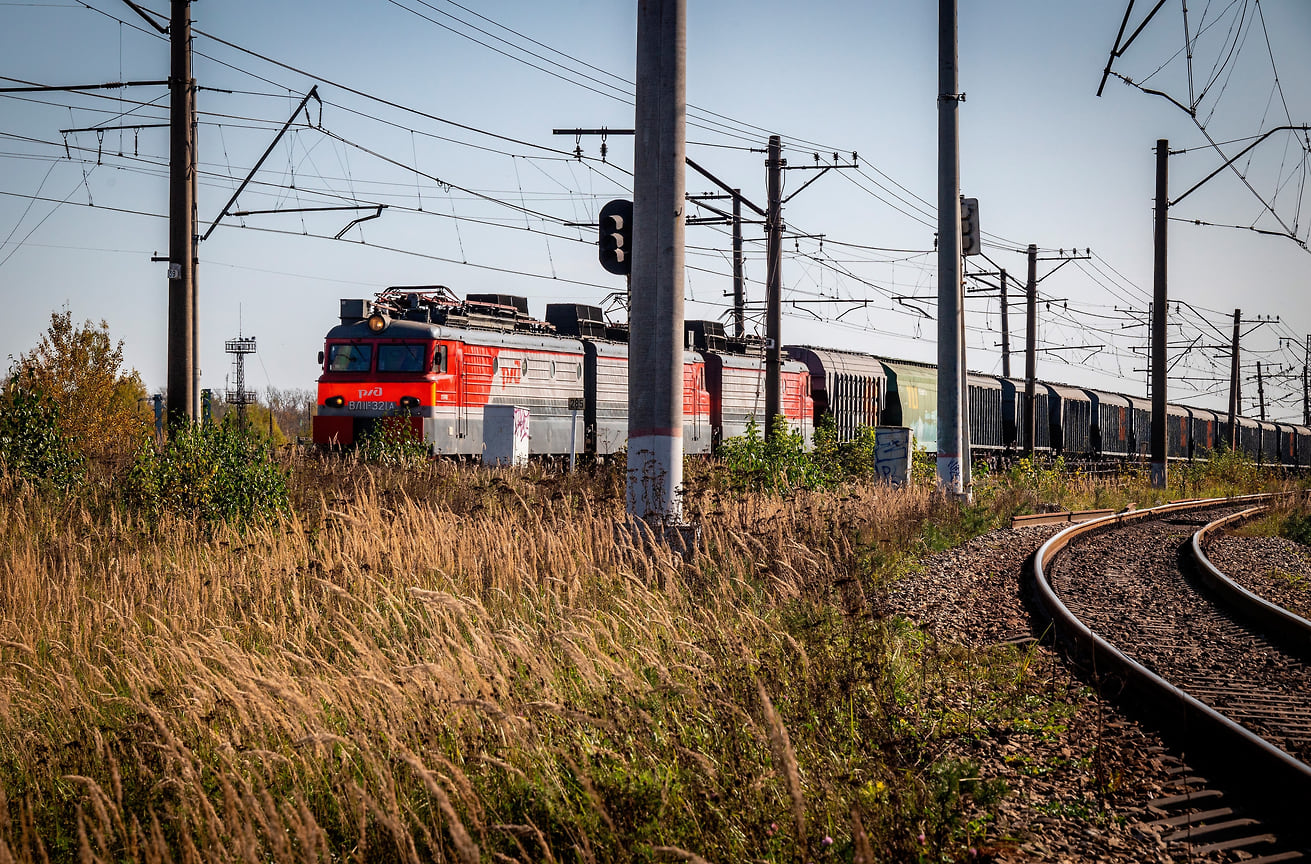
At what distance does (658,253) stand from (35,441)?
8.21m

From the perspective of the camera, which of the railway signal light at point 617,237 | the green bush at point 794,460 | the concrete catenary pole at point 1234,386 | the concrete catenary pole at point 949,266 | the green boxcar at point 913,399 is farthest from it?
the concrete catenary pole at point 1234,386

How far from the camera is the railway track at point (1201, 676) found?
4273mm

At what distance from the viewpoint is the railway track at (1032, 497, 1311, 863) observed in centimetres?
427

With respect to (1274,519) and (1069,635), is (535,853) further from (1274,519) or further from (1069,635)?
(1274,519)

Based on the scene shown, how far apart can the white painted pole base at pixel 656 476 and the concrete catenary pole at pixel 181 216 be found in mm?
6918

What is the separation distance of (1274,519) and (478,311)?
1519 centimetres

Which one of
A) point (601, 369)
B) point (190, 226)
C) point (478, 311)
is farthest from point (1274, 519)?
point (190, 226)

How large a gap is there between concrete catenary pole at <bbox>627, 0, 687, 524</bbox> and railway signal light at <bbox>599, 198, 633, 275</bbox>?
361mm

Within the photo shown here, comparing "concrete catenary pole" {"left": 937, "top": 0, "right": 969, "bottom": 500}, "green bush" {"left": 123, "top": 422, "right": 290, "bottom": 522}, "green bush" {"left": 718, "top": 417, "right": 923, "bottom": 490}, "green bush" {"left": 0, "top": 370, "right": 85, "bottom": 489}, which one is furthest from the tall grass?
"concrete catenary pole" {"left": 937, "top": 0, "right": 969, "bottom": 500}

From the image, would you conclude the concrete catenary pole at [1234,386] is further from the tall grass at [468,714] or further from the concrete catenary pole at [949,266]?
the tall grass at [468,714]

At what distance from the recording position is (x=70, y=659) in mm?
5707

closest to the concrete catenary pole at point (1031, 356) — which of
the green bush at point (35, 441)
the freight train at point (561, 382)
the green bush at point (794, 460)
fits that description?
the freight train at point (561, 382)

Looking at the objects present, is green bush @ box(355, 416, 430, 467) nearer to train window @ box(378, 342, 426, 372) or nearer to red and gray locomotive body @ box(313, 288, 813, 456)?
red and gray locomotive body @ box(313, 288, 813, 456)

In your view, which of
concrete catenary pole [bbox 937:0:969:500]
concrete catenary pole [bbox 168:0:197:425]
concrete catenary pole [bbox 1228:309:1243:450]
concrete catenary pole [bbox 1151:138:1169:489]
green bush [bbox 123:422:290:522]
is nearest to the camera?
green bush [bbox 123:422:290:522]
